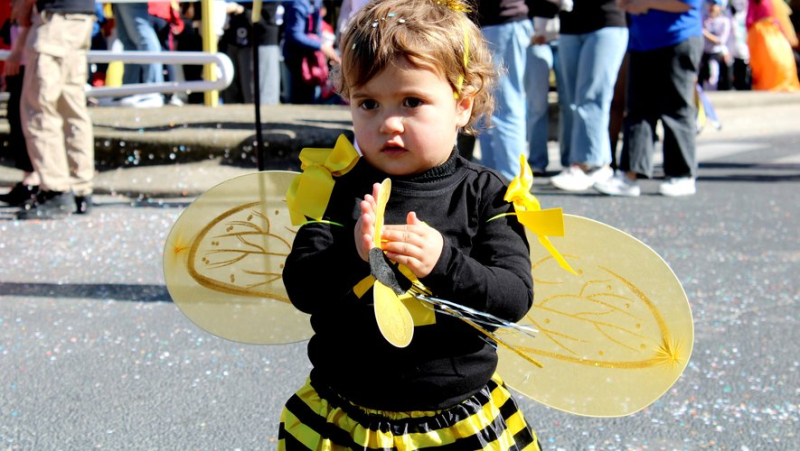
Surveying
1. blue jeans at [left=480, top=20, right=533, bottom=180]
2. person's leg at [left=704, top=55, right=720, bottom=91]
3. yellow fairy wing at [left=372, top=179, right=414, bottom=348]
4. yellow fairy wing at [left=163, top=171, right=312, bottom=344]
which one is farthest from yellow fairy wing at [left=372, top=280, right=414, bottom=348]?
person's leg at [left=704, top=55, right=720, bottom=91]

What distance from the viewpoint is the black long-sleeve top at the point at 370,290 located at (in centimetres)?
171

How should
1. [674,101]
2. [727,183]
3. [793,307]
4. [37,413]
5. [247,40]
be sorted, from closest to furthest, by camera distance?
[37,413], [793,307], [674,101], [727,183], [247,40]

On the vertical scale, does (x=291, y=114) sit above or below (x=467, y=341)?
below

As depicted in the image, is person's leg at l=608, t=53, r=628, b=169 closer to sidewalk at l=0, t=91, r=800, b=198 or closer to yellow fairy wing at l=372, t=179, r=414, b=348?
sidewalk at l=0, t=91, r=800, b=198

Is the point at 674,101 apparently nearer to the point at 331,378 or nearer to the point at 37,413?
the point at 37,413

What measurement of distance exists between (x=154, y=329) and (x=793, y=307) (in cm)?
246

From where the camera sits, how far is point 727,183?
757 centimetres

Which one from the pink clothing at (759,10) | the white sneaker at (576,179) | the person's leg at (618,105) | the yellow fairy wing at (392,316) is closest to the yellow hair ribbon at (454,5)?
the yellow fairy wing at (392,316)

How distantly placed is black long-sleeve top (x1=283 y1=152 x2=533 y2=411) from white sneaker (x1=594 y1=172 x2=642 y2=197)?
16.6ft

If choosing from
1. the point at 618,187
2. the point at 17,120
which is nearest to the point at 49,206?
the point at 17,120

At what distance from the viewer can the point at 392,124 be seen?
169cm

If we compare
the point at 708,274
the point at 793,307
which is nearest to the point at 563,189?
the point at 708,274

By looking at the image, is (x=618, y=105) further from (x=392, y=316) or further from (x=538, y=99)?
(x=392, y=316)

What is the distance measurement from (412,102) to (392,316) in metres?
0.38
